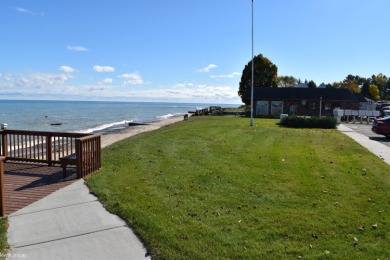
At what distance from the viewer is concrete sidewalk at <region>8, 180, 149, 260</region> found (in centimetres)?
453

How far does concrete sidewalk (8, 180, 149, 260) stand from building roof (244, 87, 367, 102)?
40424 mm

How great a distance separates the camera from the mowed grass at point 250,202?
181 inches

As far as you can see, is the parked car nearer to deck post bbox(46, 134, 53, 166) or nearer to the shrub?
the shrub

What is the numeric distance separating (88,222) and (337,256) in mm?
3776

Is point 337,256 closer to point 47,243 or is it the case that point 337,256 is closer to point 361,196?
point 361,196

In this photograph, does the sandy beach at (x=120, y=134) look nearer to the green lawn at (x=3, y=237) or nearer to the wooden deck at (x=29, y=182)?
the wooden deck at (x=29, y=182)

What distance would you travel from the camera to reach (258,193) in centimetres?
694

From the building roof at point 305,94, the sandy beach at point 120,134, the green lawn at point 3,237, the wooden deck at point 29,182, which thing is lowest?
the sandy beach at point 120,134

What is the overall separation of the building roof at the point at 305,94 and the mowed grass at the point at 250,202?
34.2 metres

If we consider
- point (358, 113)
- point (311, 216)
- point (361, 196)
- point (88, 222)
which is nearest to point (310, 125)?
point (358, 113)

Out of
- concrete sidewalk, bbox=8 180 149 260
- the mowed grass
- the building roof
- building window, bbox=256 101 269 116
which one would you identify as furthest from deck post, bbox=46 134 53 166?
the building roof

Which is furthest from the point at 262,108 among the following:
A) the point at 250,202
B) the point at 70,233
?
the point at 70,233

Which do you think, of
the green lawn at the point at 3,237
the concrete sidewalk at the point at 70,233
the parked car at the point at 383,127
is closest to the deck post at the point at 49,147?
the concrete sidewalk at the point at 70,233

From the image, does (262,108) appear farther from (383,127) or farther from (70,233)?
(70,233)
